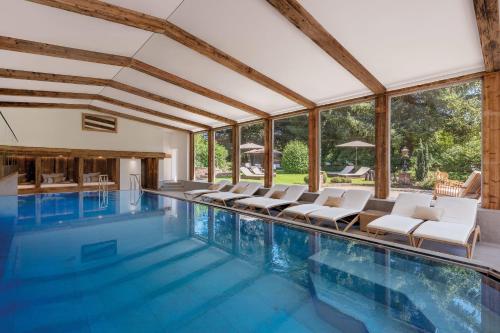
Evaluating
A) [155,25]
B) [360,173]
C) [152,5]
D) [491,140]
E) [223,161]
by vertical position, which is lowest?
[360,173]

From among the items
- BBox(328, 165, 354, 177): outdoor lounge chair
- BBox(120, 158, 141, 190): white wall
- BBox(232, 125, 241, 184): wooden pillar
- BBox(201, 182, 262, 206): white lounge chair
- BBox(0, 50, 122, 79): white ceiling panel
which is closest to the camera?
BBox(0, 50, 122, 79): white ceiling panel

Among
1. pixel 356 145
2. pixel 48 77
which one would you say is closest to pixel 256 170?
pixel 356 145

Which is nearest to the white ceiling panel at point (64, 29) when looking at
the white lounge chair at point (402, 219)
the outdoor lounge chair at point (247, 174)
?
the white lounge chair at point (402, 219)

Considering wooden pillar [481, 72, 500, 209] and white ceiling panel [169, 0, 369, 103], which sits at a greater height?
white ceiling panel [169, 0, 369, 103]

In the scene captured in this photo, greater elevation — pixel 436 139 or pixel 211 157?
pixel 436 139

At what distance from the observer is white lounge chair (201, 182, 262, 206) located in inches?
339

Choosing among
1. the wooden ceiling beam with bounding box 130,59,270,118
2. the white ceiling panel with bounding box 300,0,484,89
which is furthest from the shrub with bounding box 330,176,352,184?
the white ceiling panel with bounding box 300,0,484,89

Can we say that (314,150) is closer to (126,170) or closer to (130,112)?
(130,112)

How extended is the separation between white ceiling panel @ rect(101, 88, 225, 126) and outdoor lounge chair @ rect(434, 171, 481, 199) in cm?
781

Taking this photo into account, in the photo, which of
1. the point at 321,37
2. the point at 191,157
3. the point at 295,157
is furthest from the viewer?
the point at 191,157

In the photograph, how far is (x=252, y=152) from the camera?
42.9 feet

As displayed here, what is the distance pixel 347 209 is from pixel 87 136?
11.1 metres

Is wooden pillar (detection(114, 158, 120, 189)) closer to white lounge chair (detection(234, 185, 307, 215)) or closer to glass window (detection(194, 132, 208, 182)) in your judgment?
glass window (detection(194, 132, 208, 182))

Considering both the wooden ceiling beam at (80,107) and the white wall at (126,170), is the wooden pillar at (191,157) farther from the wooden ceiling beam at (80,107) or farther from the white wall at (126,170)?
the white wall at (126,170)
